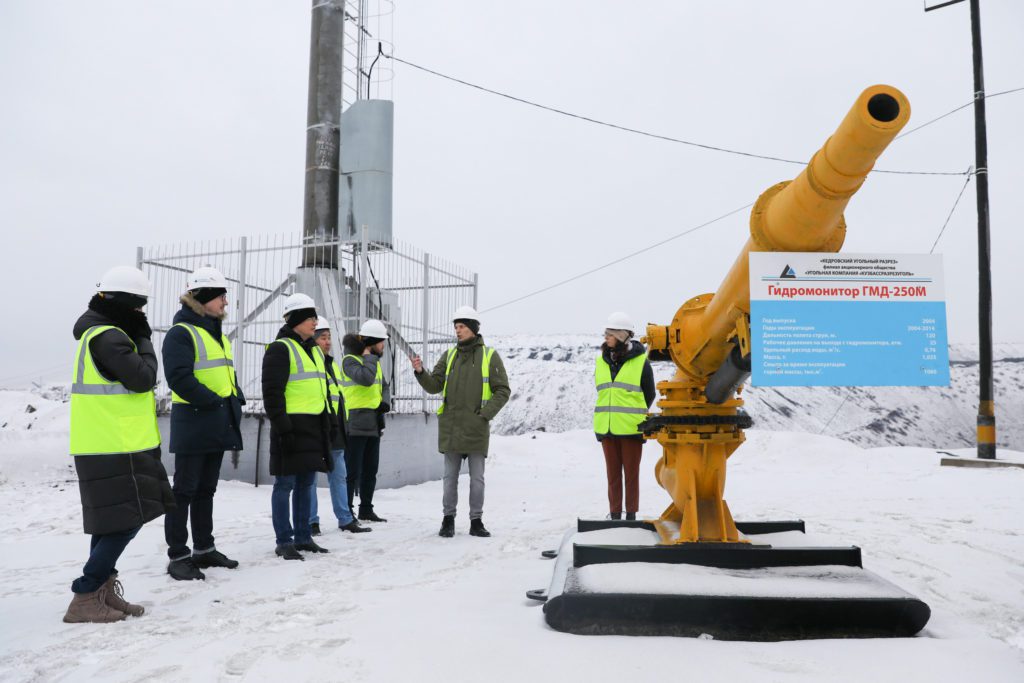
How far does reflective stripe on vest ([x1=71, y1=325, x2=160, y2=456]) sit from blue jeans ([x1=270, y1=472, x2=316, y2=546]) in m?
1.53

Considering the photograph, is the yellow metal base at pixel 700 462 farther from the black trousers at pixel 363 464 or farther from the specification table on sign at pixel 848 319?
the black trousers at pixel 363 464

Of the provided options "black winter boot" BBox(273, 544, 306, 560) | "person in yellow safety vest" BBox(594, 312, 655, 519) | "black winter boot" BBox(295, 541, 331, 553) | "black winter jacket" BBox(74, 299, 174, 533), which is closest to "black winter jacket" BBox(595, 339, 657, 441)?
"person in yellow safety vest" BBox(594, 312, 655, 519)

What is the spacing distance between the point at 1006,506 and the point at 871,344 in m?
6.15

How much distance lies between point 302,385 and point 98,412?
1.73m

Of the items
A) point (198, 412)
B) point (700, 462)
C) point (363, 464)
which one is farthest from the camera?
point (363, 464)

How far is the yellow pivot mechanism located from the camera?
2666 millimetres

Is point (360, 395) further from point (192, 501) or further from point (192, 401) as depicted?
point (192, 401)

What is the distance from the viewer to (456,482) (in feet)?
20.5

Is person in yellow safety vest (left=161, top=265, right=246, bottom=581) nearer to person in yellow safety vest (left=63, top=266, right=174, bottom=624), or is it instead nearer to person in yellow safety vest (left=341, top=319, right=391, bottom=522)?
person in yellow safety vest (left=63, top=266, right=174, bottom=624)

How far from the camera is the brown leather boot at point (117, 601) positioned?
3.79 metres

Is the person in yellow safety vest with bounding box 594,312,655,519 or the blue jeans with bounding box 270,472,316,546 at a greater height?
the person in yellow safety vest with bounding box 594,312,655,519

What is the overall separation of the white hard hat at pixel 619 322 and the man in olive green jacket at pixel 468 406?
1.01m

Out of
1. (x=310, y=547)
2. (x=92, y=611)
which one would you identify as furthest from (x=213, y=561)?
(x=92, y=611)

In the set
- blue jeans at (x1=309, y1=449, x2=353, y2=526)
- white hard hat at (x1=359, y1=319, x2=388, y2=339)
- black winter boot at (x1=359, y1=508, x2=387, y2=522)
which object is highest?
white hard hat at (x1=359, y1=319, x2=388, y2=339)
